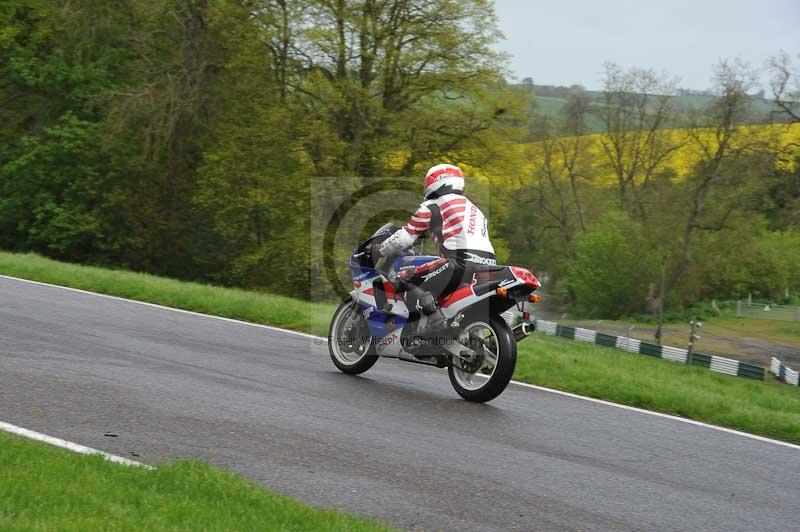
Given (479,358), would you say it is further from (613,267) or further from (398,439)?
(613,267)

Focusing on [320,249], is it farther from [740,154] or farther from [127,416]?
[740,154]

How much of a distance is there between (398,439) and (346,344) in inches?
118

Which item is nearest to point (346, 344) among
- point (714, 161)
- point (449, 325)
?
point (449, 325)

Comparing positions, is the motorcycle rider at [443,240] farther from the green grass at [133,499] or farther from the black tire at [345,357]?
the green grass at [133,499]

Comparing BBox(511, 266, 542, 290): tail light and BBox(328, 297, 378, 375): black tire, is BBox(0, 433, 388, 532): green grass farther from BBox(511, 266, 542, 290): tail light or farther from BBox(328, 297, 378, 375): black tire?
BBox(328, 297, 378, 375): black tire

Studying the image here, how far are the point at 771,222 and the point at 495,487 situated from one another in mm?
60549

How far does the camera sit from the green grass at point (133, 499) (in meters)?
4.27

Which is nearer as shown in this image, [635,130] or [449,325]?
[449,325]

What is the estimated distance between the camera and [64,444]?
570 centimetres

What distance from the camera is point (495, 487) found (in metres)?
5.71

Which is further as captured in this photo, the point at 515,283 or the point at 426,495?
the point at 515,283

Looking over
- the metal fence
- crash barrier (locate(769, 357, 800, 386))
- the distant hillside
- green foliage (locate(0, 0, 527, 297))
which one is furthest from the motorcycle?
the metal fence

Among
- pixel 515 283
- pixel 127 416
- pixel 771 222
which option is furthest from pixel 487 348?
pixel 771 222

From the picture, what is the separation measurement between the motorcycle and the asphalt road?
0.27m
